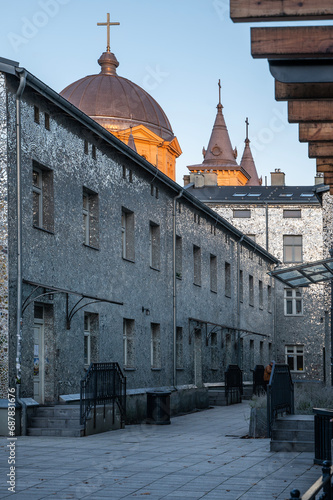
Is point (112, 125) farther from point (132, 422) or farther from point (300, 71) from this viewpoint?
point (300, 71)

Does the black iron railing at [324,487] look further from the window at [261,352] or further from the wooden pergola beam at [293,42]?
the window at [261,352]

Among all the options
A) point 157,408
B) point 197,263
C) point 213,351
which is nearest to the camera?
point 157,408

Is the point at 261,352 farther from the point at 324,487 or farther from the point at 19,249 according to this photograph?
the point at 324,487

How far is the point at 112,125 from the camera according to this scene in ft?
194

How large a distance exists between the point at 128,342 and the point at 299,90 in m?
16.4

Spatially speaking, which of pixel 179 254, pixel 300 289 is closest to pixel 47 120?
pixel 179 254

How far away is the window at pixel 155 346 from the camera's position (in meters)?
24.6

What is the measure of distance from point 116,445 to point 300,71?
31.7ft

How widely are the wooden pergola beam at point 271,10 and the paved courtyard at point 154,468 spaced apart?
542cm

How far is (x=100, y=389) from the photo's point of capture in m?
17.1

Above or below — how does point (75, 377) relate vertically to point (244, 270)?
below

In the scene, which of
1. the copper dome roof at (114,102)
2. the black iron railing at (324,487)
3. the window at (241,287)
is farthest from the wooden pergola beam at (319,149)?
the copper dome roof at (114,102)

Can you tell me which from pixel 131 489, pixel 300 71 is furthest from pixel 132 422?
pixel 300 71

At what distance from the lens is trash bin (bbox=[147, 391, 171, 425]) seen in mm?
20078
